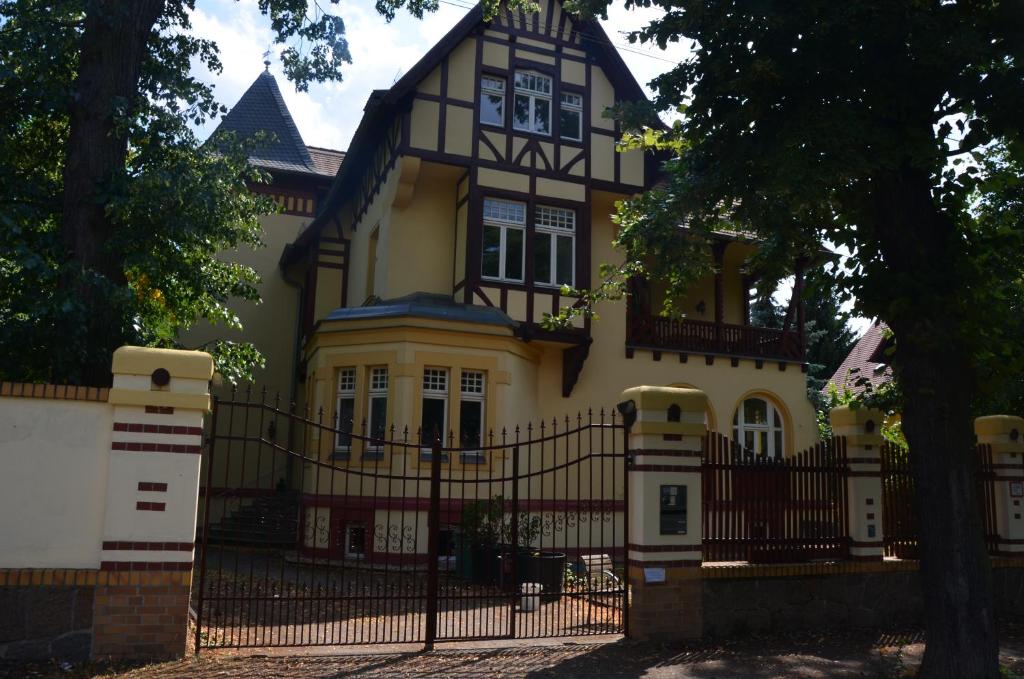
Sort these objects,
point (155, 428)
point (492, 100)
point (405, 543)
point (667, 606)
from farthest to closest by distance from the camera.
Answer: point (492, 100), point (405, 543), point (667, 606), point (155, 428)

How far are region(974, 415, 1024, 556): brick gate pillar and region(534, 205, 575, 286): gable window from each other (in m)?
8.07

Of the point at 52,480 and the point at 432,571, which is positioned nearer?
the point at 52,480

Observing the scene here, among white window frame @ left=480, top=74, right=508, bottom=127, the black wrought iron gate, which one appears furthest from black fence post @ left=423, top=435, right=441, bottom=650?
white window frame @ left=480, top=74, right=508, bottom=127

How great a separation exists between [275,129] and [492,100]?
9.50 m

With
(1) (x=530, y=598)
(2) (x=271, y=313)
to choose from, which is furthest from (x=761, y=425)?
(2) (x=271, y=313)

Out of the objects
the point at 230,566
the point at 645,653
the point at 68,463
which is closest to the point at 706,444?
the point at 645,653

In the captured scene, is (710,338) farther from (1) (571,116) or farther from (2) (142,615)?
(2) (142,615)

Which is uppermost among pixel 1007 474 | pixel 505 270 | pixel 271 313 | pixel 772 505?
pixel 271 313

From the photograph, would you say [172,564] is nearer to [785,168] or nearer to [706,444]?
[706,444]

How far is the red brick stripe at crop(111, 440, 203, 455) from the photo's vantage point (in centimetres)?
710

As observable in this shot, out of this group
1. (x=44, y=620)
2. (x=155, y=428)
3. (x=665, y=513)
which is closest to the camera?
(x=44, y=620)

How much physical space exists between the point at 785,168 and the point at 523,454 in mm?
9491

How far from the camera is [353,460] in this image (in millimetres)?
15047

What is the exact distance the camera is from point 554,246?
55.7ft
